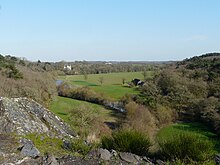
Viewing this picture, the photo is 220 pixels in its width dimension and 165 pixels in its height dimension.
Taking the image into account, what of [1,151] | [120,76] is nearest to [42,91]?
[1,151]

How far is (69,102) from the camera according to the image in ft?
155

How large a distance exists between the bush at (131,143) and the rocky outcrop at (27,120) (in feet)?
8.19

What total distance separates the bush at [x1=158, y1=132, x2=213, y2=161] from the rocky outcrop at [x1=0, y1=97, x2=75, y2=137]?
3.80 m

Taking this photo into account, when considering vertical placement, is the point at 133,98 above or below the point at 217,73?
below

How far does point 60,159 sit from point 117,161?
1254mm

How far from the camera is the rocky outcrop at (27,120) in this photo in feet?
28.5

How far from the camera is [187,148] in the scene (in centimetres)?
639

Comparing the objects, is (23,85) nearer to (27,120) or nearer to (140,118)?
(140,118)

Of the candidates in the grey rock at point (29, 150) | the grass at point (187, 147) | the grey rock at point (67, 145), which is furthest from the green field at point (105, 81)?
the grass at point (187, 147)

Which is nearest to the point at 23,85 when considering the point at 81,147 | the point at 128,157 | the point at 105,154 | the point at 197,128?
the point at 197,128

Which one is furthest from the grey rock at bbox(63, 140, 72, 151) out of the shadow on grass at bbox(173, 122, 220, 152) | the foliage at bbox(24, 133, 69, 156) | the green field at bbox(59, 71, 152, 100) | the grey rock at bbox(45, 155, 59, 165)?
the green field at bbox(59, 71, 152, 100)

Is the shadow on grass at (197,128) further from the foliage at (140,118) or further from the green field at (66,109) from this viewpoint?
the green field at (66,109)

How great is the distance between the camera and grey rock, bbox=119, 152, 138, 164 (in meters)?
6.52

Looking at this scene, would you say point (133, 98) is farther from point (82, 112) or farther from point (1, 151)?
point (1, 151)
